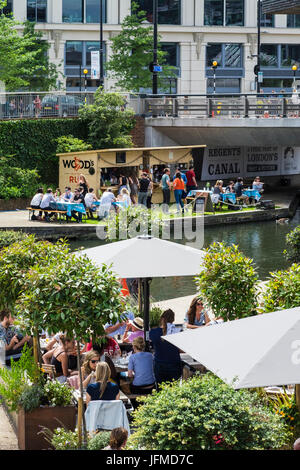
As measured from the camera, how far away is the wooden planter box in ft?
28.4

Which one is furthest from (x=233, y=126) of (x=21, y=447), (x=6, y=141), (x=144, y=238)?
(x=21, y=447)

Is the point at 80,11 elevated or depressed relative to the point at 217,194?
elevated

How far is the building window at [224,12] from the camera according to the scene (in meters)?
66.3

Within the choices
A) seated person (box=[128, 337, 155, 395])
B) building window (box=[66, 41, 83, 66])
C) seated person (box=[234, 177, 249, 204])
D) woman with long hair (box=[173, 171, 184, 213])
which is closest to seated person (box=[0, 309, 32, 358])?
seated person (box=[128, 337, 155, 395])

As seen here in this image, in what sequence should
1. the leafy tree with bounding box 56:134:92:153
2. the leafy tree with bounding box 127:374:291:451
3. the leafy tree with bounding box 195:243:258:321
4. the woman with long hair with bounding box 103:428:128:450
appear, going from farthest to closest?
the leafy tree with bounding box 56:134:92:153
the leafy tree with bounding box 195:243:258:321
the woman with long hair with bounding box 103:428:128:450
the leafy tree with bounding box 127:374:291:451

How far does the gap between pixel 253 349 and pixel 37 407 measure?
281 cm

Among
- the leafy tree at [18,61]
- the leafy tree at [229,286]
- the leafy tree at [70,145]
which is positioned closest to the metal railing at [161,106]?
the leafy tree at [70,145]

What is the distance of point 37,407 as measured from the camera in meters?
8.71

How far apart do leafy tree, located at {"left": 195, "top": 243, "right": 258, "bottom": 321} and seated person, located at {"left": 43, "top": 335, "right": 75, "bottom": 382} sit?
192 centimetres

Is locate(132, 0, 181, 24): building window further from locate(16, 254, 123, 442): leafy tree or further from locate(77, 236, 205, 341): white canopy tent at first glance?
locate(16, 254, 123, 442): leafy tree

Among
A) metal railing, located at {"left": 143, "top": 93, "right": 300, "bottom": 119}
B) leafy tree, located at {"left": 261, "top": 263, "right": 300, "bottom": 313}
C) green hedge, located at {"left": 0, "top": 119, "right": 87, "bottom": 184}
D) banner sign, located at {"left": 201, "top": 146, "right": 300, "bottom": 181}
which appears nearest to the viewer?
leafy tree, located at {"left": 261, "top": 263, "right": 300, "bottom": 313}

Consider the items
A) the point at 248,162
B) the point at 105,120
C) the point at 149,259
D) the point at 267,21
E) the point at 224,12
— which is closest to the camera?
the point at 149,259

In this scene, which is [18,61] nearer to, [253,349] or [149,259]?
[149,259]

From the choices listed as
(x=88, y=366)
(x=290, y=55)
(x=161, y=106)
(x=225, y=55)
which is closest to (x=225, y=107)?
(x=161, y=106)
